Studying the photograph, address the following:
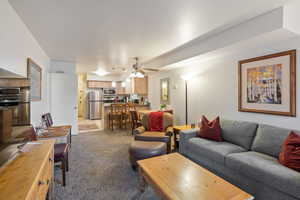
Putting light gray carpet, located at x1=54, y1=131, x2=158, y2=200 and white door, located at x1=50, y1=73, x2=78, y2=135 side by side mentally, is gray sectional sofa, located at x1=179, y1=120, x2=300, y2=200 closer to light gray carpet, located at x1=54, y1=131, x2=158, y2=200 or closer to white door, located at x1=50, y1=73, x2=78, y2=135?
light gray carpet, located at x1=54, y1=131, x2=158, y2=200

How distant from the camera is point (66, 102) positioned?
468cm

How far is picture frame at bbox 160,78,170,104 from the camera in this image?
515cm

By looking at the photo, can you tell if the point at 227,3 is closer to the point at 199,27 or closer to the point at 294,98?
the point at 199,27

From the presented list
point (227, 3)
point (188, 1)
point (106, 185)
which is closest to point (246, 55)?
point (227, 3)

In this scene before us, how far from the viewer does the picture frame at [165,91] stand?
203 inches

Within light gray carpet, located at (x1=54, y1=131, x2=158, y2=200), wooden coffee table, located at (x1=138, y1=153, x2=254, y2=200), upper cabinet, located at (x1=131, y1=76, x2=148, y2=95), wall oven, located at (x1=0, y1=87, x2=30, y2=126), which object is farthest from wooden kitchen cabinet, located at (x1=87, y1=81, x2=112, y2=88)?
wooden coffee table, located at (x1=138, y1=153, x2=254, y2=200)

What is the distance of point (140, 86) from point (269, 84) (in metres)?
4.65

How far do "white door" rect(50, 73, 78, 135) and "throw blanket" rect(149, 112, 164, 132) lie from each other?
8.58 ft

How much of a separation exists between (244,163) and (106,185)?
1.92 metres

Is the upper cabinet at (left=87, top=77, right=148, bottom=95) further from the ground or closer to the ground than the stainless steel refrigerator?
further from the ground

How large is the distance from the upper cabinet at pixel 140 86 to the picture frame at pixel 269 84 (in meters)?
4.07

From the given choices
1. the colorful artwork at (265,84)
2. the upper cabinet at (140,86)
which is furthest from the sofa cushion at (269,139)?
the upper cabinet at (140,86)

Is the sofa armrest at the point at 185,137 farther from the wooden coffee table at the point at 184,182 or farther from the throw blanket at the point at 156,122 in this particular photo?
the wooden coffee table at the point at 184,182

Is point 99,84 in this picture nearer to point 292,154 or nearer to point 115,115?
point 115,115
